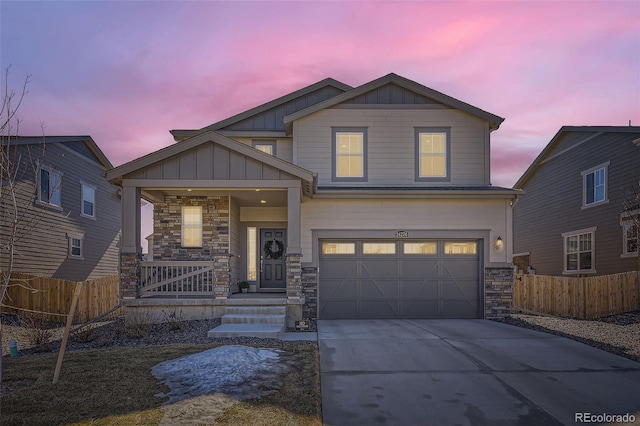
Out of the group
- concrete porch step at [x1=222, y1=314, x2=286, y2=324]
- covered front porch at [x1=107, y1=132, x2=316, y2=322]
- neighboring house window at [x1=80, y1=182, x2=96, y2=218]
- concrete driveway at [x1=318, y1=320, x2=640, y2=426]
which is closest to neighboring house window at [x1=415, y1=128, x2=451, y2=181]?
covered front porch at [x1=107, y1=132, x2=316, y2=322]

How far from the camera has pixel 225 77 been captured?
1886 centimetres

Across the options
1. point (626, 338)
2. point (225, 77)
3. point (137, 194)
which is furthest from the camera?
point (225, 77)

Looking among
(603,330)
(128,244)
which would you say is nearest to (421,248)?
(603,330)

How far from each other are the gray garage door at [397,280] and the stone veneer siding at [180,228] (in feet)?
9.79

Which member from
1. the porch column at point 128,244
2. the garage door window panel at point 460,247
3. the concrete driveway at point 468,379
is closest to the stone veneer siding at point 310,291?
the concrete driveway at point 468,379

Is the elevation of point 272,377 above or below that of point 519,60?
below

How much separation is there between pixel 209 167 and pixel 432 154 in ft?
22.4

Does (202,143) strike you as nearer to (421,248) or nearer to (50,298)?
(421,248)

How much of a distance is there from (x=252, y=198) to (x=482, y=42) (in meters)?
8.35

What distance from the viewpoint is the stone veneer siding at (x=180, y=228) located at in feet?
45.8

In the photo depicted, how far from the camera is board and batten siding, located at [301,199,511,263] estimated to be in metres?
14.0

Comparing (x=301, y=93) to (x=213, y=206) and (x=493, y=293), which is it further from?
(x=493, y=293)

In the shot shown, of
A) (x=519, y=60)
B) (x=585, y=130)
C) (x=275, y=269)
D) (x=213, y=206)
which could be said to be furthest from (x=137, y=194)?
(x=585, y=130)

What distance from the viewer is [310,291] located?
1373 centimetres
